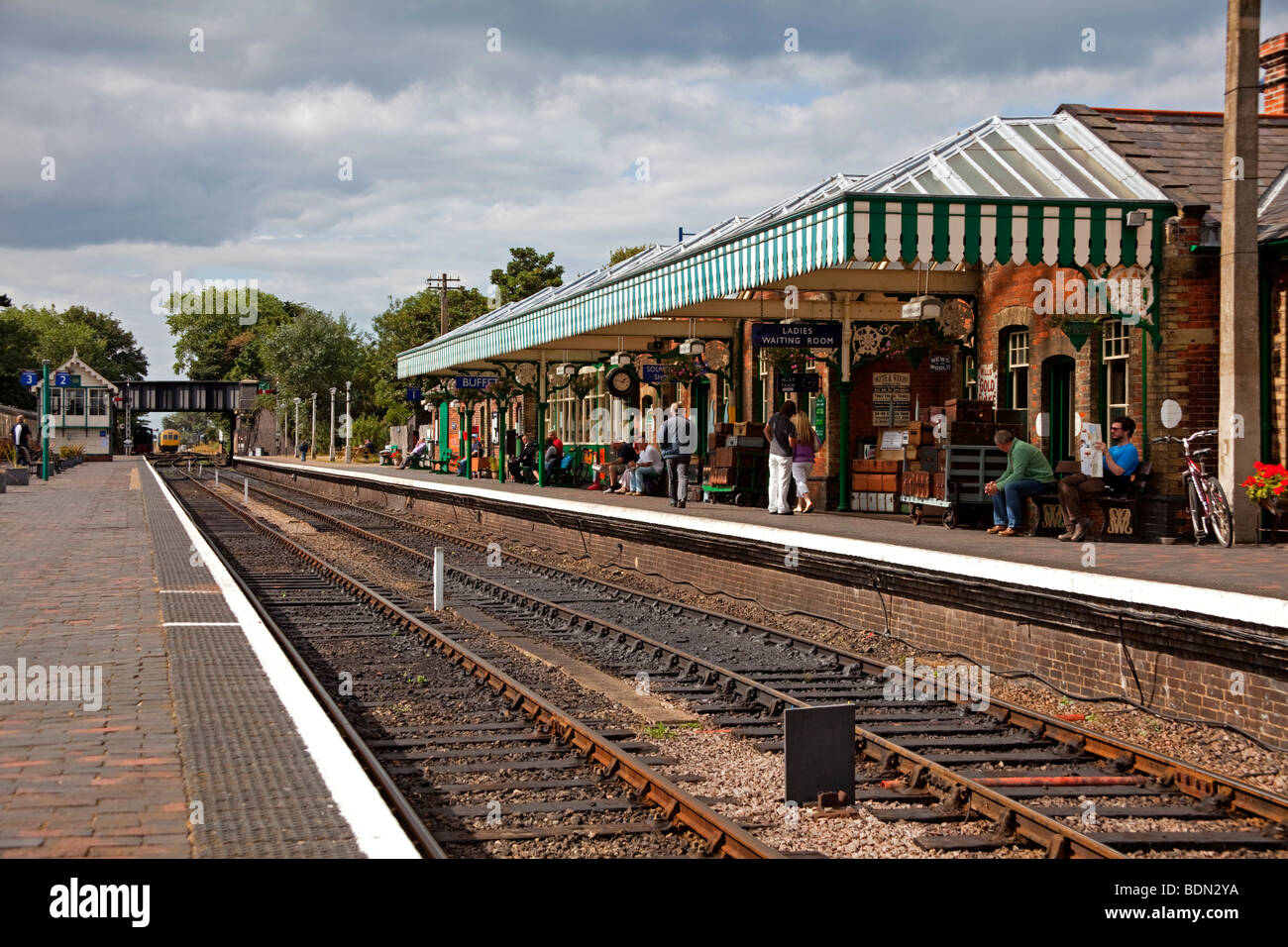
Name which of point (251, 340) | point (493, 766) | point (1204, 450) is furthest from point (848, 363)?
point (251, 340)

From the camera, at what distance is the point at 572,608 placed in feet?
48.1

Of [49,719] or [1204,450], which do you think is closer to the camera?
[49,719]

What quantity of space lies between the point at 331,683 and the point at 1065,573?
17.8 ft

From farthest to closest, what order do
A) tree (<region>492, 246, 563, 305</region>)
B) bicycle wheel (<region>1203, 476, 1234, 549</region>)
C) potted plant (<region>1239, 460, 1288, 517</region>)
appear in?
tree (<region>492, 246, 563, 305</region>)
bicycle wheel (<region>1203, 476, 1234, 549</region>)
potted plant (<region>1239, 460, 1288, 517</region>)

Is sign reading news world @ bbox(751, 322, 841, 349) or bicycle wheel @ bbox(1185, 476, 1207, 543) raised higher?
sign reading news world @ bbox(751, 322, 841, 349)

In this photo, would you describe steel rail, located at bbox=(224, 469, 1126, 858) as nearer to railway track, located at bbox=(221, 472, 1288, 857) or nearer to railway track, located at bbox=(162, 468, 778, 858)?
railway track, located at bbox=(221, 472, 1288, 857)

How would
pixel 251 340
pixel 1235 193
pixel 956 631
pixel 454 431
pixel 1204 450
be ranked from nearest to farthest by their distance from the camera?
pixel 956 631, pixel 1235 193, pixel 1204 450, pixel 454 431, pixel 251 340

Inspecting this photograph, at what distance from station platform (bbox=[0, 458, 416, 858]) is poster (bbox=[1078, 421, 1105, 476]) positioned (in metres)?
9.58

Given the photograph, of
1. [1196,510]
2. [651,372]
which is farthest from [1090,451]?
[651,372]

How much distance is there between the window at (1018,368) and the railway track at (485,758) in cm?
902

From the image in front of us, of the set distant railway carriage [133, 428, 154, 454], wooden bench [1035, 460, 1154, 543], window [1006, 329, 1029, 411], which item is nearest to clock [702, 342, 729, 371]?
window [1006, 329, 1029, 411]

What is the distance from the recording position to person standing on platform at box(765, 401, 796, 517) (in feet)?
57.7

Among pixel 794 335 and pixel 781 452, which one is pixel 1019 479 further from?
pixel 794 335
